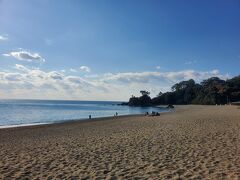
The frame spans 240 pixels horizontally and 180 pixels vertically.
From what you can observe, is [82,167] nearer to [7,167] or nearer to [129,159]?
[129,159]

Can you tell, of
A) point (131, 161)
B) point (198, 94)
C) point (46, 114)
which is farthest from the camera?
point (198, 94)

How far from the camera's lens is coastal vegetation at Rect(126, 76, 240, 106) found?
343 feet

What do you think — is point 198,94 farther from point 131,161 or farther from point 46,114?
point 131,161

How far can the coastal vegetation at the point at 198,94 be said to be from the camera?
343ft

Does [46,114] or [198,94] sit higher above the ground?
[198,94]

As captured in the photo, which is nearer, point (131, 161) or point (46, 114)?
point (131, 161)

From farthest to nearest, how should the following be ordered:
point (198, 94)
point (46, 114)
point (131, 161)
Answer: point (198, 94), point (46, 114), point (131, 161)

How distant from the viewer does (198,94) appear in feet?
413

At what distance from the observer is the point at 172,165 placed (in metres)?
8.03

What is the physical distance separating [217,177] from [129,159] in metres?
3.18

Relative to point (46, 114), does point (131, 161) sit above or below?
below

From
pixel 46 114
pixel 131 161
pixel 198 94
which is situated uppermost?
pixel 198 94

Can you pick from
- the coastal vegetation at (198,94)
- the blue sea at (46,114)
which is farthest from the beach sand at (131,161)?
the coastal vegetation at (198,94)

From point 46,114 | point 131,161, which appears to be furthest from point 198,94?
point 131,161
